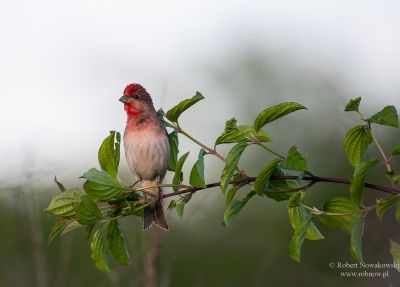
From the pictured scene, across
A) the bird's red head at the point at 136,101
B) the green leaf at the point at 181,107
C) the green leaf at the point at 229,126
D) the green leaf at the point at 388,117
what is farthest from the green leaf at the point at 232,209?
the bird's red head at the point at 136,101

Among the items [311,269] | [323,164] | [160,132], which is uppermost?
[160,132]

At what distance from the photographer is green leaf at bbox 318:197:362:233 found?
3422 millimetres

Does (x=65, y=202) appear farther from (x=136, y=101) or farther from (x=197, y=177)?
(x=136, y=101)

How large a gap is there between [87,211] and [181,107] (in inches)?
27.4

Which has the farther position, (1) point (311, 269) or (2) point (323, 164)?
(2) point (323, 164)

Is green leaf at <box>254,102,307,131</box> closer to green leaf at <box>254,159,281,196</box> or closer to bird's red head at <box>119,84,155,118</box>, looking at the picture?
green leaf at <box>254,159,281,196</box>

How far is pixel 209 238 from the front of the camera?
40.9 ft

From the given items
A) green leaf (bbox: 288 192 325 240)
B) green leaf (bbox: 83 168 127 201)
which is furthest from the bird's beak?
green leaf (bbox: 288 192 325 240)

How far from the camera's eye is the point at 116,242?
12.6 feet

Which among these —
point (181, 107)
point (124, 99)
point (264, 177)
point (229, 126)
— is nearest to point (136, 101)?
point (124, 99)

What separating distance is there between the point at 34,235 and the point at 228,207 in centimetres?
322

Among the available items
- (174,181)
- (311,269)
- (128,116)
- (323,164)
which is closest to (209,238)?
(311,269)

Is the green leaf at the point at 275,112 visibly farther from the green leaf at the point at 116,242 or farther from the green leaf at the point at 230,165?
the green leaf at the point at 116,242

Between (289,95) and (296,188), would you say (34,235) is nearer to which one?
(296,188)
